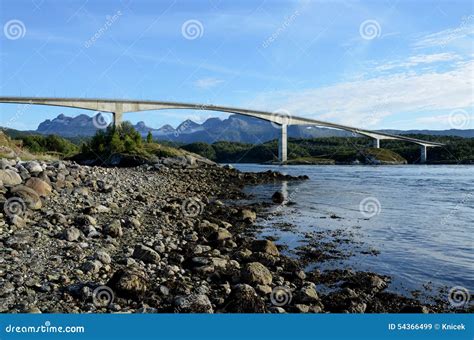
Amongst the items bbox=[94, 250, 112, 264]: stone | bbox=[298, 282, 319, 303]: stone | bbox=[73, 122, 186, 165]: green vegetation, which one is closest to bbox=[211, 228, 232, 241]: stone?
bbox=[94, 250, 112, 264]: stone

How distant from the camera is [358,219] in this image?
15.1 metres

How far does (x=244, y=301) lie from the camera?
226 inches

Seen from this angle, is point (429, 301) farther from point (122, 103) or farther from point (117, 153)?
point (122, 103)

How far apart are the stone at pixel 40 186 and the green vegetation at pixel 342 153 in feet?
327

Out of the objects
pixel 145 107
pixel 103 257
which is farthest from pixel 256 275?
pixel 145 107

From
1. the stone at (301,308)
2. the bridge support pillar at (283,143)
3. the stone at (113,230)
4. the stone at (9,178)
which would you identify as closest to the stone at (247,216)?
the stone at (113,230)

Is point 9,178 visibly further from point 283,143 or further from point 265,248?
point 283,143

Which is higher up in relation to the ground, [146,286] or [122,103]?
[122,103]

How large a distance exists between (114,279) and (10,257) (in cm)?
193

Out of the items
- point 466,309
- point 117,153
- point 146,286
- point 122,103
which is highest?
point 122,103

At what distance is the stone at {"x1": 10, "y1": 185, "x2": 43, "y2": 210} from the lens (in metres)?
9.48

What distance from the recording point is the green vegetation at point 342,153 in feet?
380

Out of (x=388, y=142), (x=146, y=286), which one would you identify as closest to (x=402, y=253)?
(x=146, y=286)

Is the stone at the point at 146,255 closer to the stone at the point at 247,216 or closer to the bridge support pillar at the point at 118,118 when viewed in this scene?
the stone at the point at 247,216
